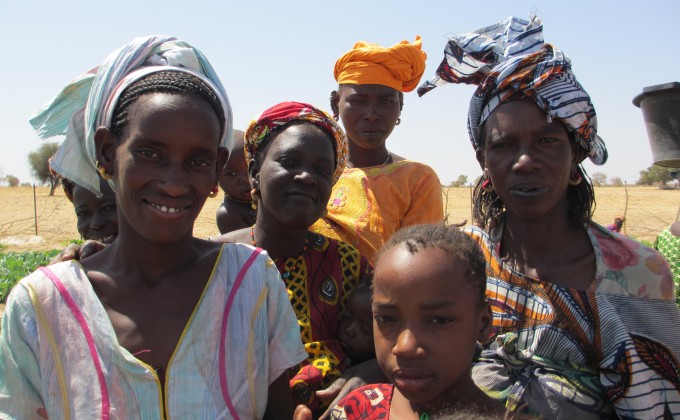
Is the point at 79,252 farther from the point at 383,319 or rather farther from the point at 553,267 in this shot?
the point at 553,267

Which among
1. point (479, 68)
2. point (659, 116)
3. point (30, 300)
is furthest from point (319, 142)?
point (659, 116)

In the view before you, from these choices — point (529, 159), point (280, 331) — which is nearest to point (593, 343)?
point (529, 159)

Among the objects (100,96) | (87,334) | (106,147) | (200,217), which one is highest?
(100,96)

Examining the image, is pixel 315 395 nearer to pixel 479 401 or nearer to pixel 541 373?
pixel 479 401

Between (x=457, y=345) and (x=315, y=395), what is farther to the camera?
(x=315, y=395)

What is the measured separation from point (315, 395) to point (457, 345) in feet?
2.41

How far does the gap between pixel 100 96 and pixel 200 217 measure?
22.3 metres

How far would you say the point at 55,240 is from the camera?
18859mm

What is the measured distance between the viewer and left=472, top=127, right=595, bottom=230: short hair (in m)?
2.61

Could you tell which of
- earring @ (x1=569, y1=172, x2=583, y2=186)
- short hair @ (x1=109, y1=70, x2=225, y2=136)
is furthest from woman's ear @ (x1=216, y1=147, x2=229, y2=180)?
earring @ (x1=569, y1=172, x2=583, y2=186)

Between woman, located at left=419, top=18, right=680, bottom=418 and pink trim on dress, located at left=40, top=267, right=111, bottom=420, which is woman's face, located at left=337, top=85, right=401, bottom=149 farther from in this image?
pink trim on dress, located at left=40, top=267, right=111, bottom=420

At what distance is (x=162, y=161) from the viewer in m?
1.89

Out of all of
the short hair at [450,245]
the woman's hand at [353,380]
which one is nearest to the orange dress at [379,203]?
the woman's hand at [353,380]

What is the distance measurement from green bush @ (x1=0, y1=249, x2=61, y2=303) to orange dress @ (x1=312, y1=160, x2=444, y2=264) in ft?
25.5
